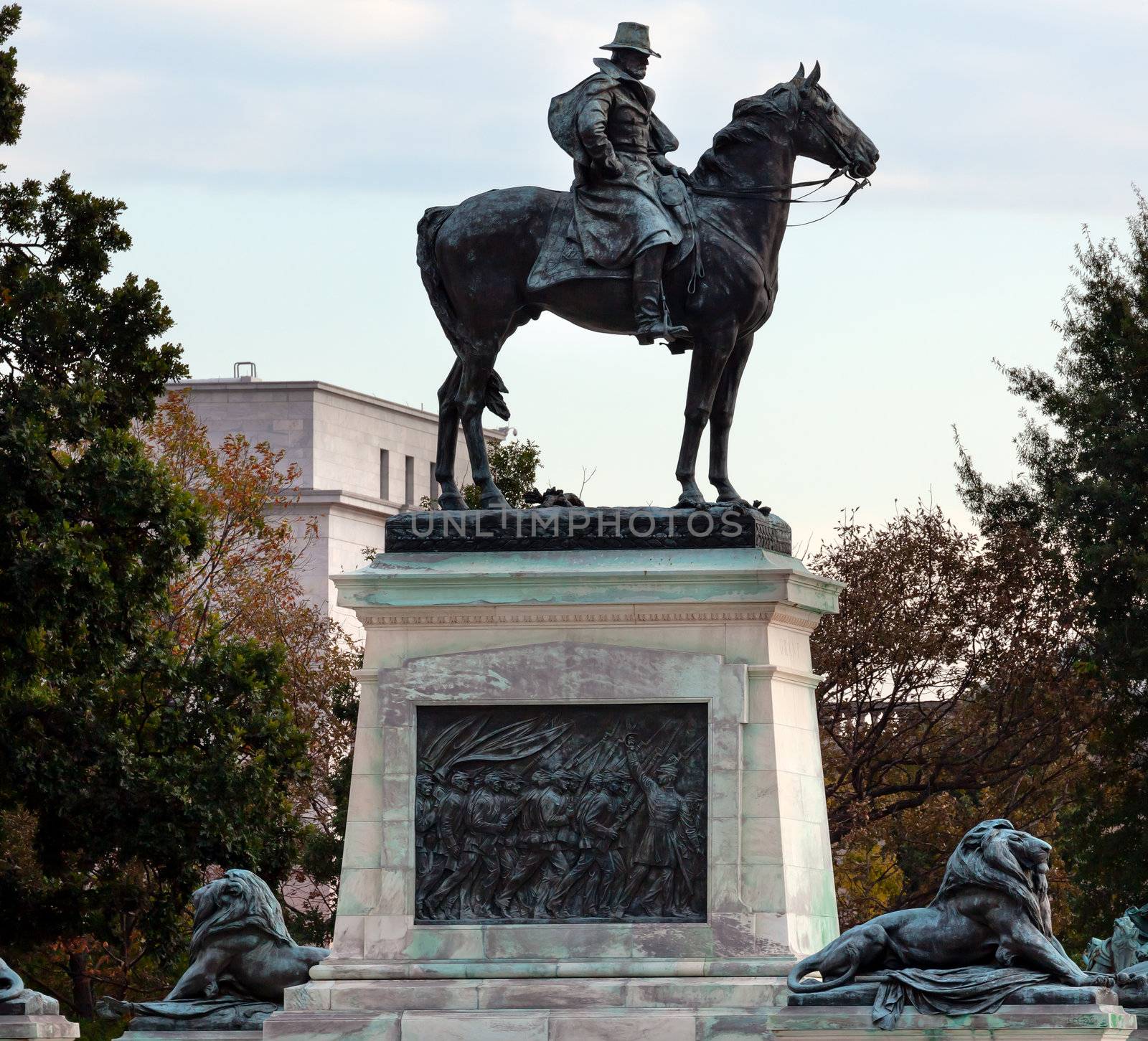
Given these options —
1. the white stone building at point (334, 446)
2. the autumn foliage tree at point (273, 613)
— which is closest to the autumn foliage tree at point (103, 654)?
→ the autumn foliage tree at point (273, 613)

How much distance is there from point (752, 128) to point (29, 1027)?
728 cm

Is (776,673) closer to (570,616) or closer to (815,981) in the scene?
(570,616)

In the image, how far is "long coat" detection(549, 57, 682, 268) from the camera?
17422 mm

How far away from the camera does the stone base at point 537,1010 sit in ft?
52.5

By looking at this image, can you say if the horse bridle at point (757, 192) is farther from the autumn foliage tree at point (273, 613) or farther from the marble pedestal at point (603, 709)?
the autumn foliage tree at point (273, 613)

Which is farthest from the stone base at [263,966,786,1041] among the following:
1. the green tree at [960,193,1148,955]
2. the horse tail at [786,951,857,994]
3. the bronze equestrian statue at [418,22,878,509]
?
the green tree at [960,193,1148,955]

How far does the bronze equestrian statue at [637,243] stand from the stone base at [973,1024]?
3.37 m

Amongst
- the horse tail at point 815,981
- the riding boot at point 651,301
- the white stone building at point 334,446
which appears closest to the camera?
the horse tail at point 815,981

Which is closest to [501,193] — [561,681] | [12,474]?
[561,681]

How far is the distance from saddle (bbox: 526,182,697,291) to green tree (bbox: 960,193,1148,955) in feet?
68.8

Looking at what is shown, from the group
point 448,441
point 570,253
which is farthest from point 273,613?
point 570,253

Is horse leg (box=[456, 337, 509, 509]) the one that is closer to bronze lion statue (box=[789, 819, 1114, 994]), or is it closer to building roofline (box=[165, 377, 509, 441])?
bronze lion statue (box=[789, 819, 1114, 994])

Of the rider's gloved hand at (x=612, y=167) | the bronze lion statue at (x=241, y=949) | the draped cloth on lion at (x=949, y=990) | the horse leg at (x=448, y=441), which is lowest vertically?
the draped cloth on lion at (x=949, y=990)

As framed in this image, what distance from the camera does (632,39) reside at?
1792 centimetres
